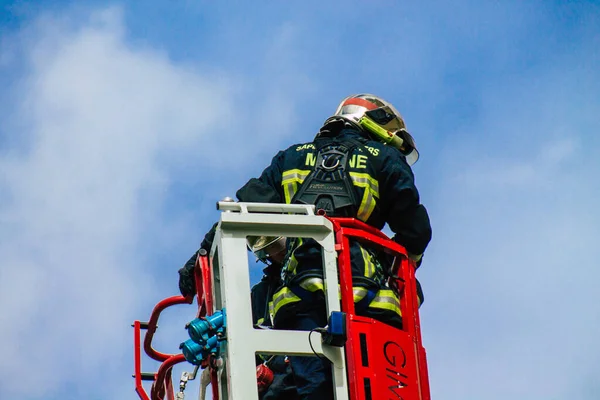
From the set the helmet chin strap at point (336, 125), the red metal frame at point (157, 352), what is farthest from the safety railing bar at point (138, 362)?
the helmet chin strap at point (336, 125)

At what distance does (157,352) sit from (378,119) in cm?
257

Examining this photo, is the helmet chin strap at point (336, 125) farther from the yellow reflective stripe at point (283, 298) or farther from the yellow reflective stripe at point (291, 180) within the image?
the yellow reflective stripe at point (283, 298)

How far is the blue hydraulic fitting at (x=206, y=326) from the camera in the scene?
25.4 feet

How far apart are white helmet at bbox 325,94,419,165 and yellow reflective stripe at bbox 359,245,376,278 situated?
1.67m

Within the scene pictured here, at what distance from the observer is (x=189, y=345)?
7.92m

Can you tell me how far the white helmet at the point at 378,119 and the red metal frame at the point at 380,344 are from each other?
1.56m

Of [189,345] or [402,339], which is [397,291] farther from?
[189,345]

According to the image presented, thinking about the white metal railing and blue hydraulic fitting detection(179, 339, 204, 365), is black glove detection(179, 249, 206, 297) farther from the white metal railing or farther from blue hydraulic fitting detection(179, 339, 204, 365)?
blue hydraulic fitting detection(179, 339, 204, 365)

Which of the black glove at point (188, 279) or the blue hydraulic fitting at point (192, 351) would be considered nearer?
the blue hydraulic fitting at point (192, 351)

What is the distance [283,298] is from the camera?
342 inches

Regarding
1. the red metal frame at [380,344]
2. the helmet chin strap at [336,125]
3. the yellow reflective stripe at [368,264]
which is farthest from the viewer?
the helmet chin strap at [336,125]

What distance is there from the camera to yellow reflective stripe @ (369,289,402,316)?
337 inches

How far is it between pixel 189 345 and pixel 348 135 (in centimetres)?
260

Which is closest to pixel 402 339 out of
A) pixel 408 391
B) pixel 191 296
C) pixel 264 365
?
pixel 408 391
